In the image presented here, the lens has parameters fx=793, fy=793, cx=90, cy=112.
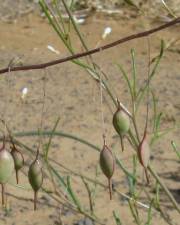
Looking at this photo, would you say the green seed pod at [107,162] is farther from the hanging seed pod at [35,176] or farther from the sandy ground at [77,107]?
the sandy ground at [77,107]

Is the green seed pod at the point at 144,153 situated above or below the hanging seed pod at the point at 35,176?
above

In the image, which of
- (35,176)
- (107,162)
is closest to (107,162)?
(107,162)

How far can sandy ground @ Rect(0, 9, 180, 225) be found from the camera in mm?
3164

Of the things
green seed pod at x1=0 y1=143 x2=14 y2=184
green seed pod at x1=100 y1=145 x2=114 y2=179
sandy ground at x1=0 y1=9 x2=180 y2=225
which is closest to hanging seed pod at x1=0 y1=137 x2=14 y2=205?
green seed pod at x1=0 y1=143 x2=14 y2=184

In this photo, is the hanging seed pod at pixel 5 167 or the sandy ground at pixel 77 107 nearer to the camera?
the hanging seed pod at pixel 5 167

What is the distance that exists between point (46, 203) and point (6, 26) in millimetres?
2911

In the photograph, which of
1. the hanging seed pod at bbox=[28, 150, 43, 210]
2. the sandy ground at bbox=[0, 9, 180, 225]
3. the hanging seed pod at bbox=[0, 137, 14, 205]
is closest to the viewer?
the hanging seed pod at bbox=[0, 137, 14, 205]

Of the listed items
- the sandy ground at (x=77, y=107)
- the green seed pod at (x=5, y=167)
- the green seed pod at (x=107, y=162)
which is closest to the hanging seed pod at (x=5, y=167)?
the green seed pod at (x=5, y=167)

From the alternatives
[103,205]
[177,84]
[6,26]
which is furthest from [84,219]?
[6,26]

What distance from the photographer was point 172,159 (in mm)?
3496

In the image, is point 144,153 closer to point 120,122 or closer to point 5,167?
point 120,122

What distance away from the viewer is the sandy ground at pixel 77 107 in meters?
3.16

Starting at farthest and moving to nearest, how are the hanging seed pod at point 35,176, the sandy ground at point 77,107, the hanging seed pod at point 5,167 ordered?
the sandy ground at point 77,107
the hanging seed pod at point 35,176
the hanging seed pod at point 5,167

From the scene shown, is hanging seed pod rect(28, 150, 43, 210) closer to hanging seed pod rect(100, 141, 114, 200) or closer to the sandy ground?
hanging seed pod rect(100, 141, 114, 200)
